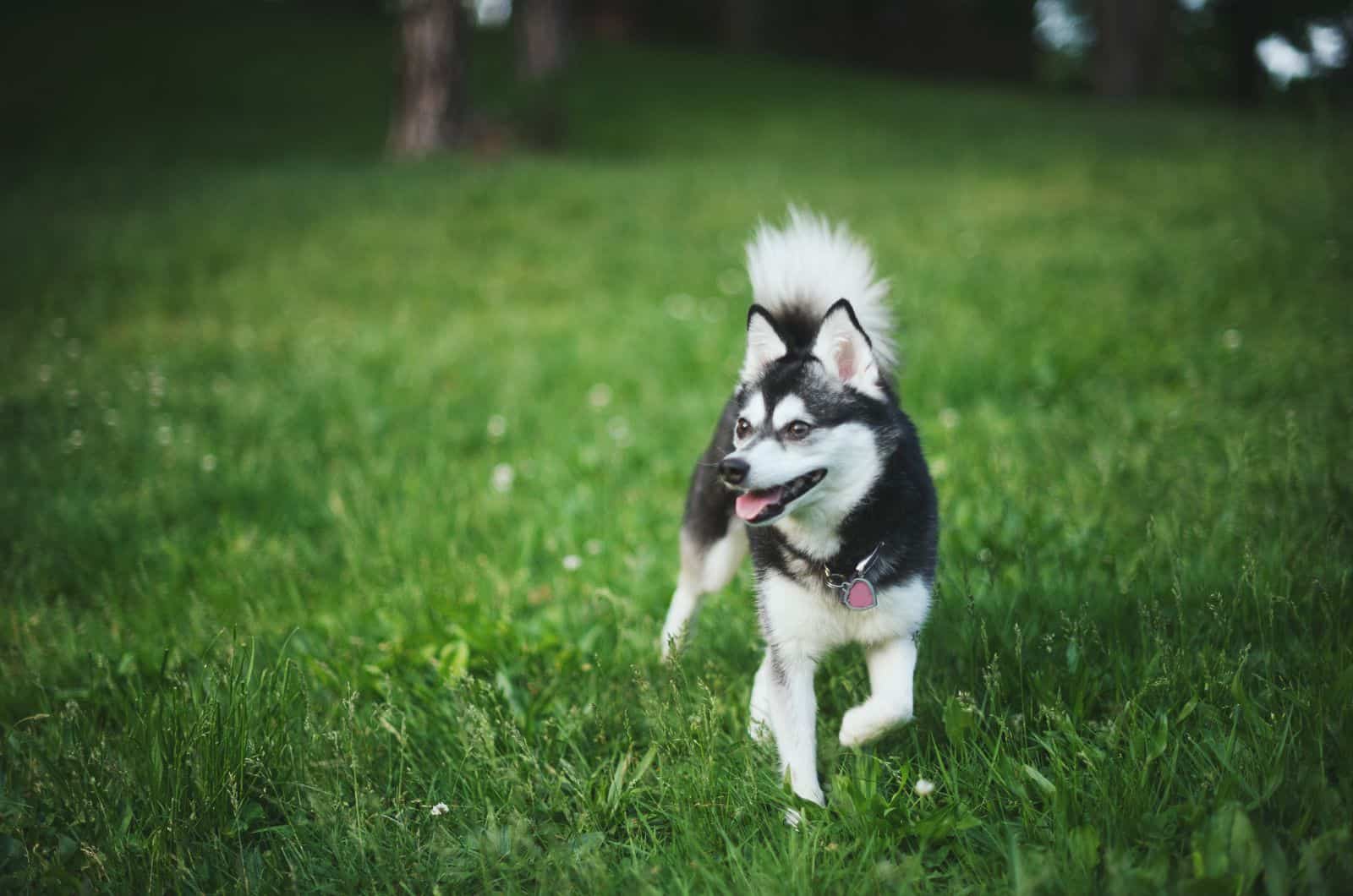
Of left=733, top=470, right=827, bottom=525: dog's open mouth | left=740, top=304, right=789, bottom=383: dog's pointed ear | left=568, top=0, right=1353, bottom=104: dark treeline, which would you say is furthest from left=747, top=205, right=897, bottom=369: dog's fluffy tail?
left=568, top=0, right=1353, bottom=104: dark treeline

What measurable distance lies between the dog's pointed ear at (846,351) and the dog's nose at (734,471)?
49cm

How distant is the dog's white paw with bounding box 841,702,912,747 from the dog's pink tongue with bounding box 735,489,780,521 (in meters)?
0.57

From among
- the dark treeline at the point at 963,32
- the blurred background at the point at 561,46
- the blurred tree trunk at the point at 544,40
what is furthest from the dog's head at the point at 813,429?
the dark treeline at the point at 963,32

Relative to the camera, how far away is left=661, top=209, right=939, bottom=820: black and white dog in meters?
2.25

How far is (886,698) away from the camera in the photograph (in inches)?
87.0

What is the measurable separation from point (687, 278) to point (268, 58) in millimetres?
19985

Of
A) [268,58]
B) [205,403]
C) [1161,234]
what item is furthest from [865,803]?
[268,58]

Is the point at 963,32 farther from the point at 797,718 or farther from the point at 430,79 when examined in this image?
the point at 797,718

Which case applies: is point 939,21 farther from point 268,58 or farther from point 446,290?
point 446,290

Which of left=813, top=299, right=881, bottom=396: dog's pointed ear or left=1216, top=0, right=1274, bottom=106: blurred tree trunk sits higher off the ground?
left=1216, top=0, right=1274, bottom=106: blurred tree trunk

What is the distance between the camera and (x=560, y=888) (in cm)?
201

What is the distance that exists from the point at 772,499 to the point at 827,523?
21 centimetres

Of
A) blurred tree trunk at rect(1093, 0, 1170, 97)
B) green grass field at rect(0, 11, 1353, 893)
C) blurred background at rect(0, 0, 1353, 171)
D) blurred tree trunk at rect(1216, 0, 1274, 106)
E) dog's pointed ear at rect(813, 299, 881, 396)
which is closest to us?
green grass field at rect(0, 11, 1353, 893)

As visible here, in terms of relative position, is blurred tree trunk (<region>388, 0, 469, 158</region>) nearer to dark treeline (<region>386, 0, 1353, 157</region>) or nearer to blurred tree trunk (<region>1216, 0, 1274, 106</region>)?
dark treeline (<region>386, 0, 1353, 157</region>)
